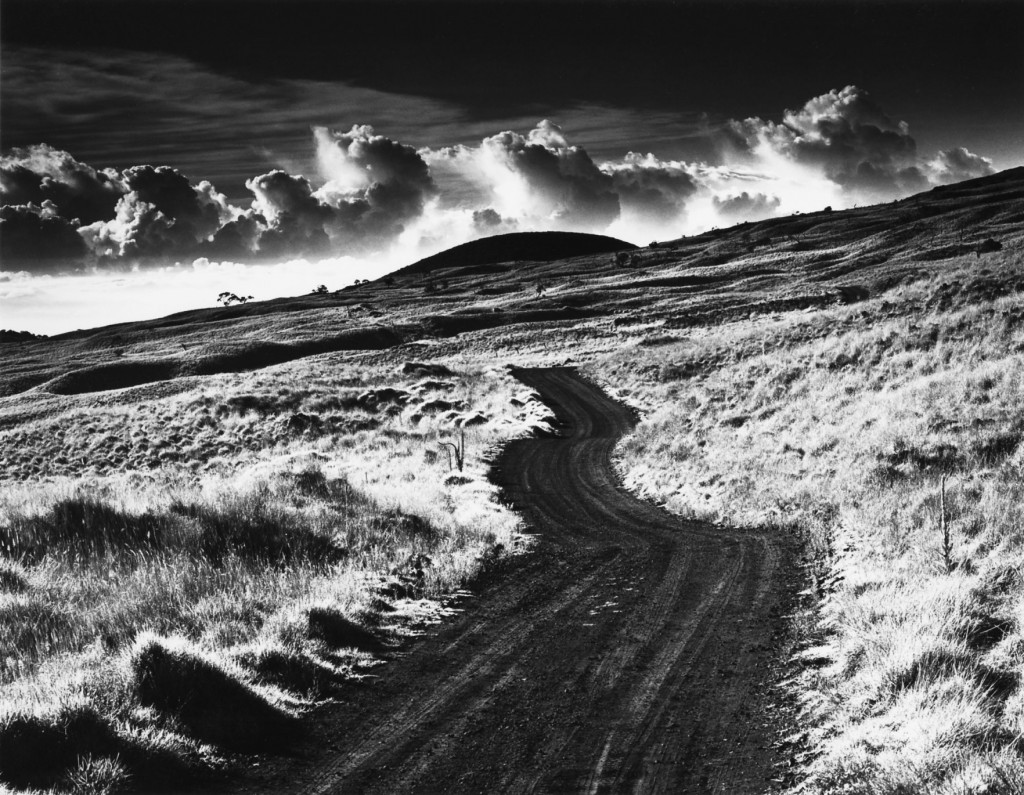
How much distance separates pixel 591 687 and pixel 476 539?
627 cm

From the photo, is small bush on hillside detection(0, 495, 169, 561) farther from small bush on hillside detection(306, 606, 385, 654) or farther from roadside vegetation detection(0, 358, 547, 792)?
small bush on hillside detection(306, 606, 385, 654)

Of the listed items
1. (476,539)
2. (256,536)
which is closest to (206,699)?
(256,536)

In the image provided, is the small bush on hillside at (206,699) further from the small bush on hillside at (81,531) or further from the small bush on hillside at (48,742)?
the small bush on hillside at (81,531)

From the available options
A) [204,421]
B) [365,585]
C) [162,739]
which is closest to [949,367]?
[365,585]

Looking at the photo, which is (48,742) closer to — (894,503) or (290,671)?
(290,671)

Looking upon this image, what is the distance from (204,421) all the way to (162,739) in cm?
4151

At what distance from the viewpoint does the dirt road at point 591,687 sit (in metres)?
6.02

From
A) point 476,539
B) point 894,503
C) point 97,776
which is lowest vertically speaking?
point 894,503

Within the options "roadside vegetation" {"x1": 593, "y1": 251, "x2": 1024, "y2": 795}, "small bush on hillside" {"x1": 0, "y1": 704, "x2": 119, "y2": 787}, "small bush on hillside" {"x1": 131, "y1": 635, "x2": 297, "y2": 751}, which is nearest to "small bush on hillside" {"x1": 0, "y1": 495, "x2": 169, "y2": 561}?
"small bush on hillside" {"x1": 131, "y1": 635, "x2": 297, "y2": 751}

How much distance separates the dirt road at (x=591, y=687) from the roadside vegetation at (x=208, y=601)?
0.81m

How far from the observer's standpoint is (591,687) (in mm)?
7586

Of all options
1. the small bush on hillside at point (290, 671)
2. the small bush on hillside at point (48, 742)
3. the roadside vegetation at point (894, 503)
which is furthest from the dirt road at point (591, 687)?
the small bush on hillside at point (48, 742)

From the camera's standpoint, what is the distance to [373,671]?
8102 mm

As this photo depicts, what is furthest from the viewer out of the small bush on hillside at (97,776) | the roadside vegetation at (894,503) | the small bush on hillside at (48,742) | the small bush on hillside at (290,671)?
the small bush on hillside at (290,671)
